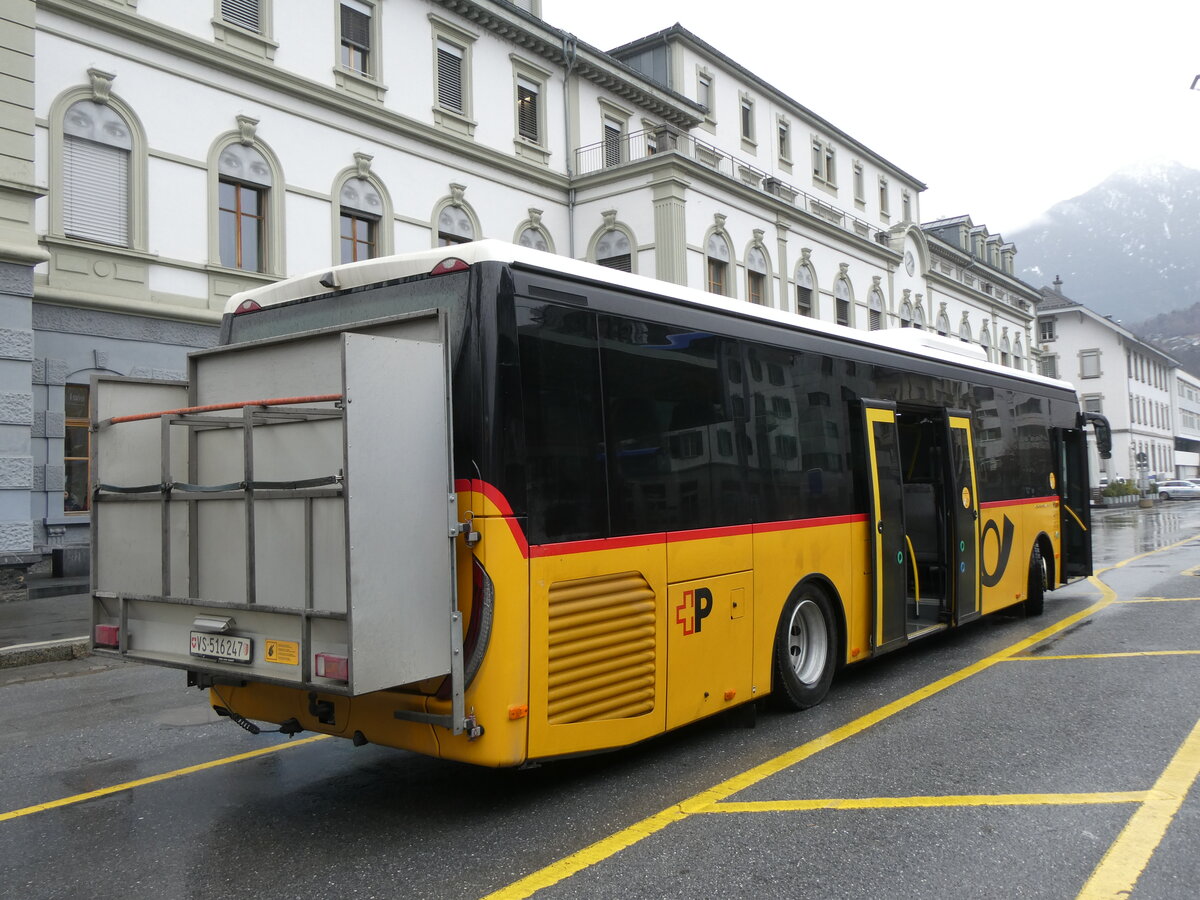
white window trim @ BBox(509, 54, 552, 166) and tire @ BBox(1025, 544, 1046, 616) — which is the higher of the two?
white window trim @ BBox(509, 54, 552, 166)

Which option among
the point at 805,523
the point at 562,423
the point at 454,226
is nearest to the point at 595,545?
the point at 562,423

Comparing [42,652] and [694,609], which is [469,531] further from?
Answer: [42,652]

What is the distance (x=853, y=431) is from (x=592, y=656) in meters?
3.49

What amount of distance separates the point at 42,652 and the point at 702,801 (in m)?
8.12

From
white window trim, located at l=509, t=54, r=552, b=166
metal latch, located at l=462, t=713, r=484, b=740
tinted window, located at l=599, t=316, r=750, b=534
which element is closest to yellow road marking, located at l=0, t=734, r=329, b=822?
metal latch, located at l=462, t=713, r=484, b=740

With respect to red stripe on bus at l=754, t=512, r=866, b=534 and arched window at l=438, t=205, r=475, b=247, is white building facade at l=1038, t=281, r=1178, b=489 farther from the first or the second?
red stripe on bus at l=754, t=512, r=866, b=534

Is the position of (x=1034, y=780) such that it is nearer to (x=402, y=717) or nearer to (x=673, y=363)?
(x=673, y=363)

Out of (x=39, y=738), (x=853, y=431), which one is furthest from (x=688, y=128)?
(x=39, y=738)

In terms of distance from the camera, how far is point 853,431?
24.5 feet

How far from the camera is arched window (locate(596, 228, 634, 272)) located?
26.6 meters

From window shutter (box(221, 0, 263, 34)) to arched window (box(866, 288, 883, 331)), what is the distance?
84.1 feet

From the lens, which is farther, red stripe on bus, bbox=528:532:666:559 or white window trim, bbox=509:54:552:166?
white window trim, bbox=509:54:552:166

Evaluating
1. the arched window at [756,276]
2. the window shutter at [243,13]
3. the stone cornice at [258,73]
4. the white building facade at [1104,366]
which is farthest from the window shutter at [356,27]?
the white building facade at [1104,366]

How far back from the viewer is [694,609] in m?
5.61
